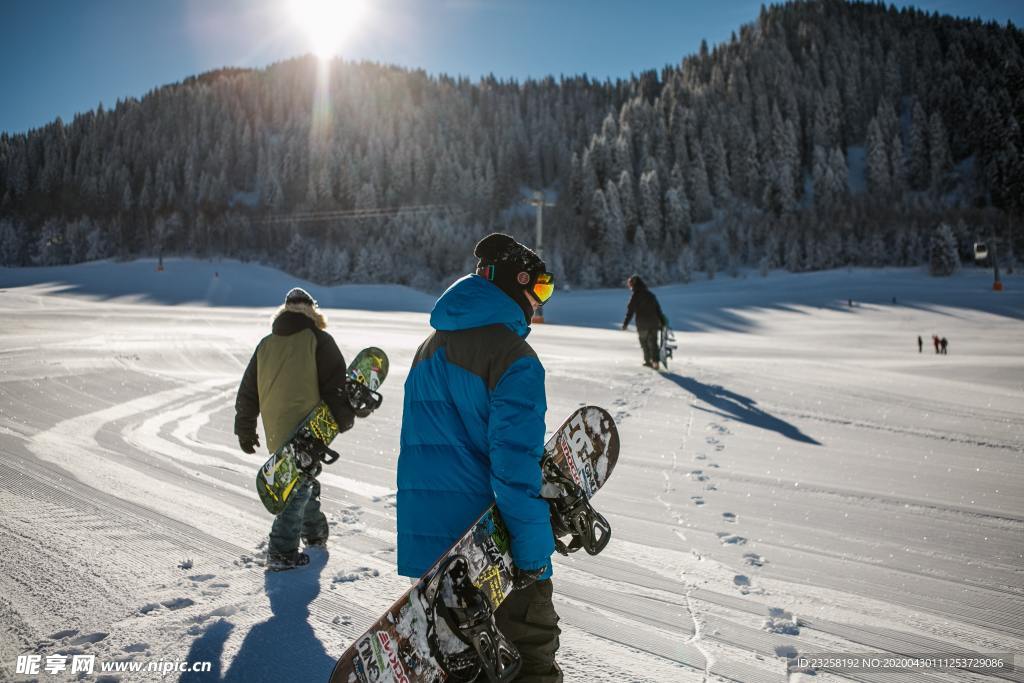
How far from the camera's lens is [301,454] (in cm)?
358

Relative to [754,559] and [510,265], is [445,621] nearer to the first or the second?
[510,265]

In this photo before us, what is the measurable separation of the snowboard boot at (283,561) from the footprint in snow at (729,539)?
2.86 m

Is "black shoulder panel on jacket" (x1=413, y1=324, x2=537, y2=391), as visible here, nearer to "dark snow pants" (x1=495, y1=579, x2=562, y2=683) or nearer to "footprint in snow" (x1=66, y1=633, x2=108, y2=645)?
"dark snow pants" (x1=495, y1=579, x2=562, y2=683)

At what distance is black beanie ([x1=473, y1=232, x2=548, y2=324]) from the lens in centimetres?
196

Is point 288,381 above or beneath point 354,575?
above

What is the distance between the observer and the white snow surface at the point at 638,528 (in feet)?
8.97

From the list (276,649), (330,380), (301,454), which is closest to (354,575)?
(276,649)

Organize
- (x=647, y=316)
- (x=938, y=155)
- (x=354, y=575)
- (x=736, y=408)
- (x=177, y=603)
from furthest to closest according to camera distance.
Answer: (x=938, y=155), (x=647, y=316), (x=736, y=408), (x=354, y=575), (x=177, y=603)

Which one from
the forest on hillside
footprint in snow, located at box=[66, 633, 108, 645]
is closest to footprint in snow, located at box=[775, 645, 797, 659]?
footprint in snow, located at box=[66, 633, 108, 645]

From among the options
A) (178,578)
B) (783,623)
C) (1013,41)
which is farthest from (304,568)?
(1013,41)

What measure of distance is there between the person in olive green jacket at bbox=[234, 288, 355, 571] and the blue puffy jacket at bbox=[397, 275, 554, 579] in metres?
1.88

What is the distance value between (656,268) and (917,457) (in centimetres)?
5166

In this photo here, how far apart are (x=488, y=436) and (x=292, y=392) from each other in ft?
7.55

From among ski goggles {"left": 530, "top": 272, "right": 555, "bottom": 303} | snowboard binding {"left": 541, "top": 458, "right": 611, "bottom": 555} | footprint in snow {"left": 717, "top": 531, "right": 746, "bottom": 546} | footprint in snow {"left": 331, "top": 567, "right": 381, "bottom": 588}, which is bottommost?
footprint in snow {"left": 331, "top": 567, "right": 381, "bottom": 588}
